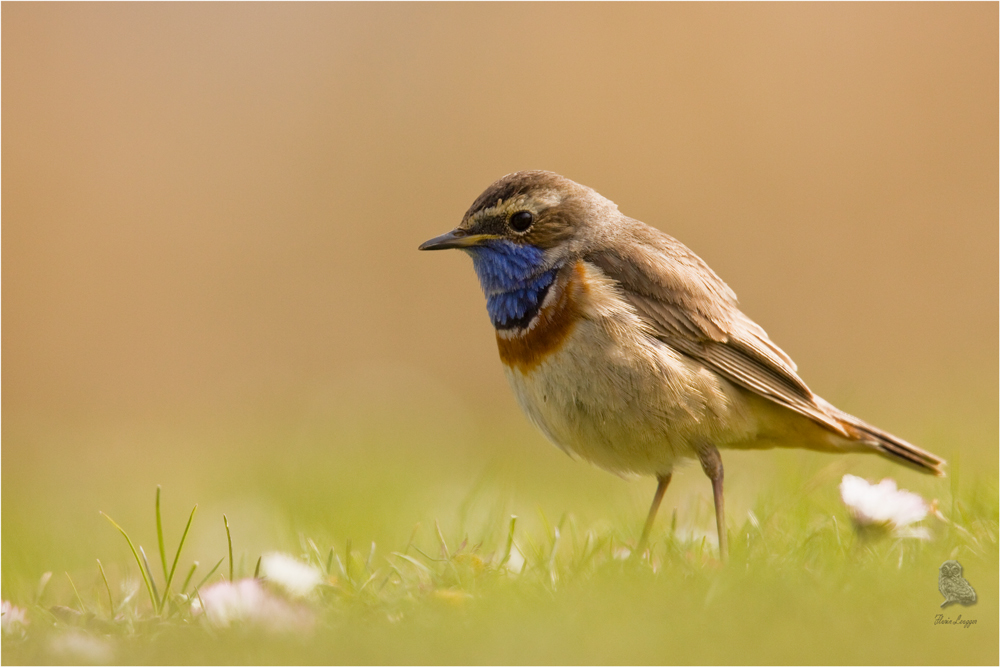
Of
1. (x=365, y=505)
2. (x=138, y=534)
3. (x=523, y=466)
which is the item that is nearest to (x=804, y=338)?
(x=523, y=466)

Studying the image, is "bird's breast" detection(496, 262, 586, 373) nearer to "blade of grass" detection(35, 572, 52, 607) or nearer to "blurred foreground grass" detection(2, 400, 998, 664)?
"blurred foreground grass" detection(2, 400, 998, 664)

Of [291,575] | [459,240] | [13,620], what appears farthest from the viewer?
[459,240]

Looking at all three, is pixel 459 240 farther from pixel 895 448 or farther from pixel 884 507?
pixel 895 448

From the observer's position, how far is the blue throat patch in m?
6.10

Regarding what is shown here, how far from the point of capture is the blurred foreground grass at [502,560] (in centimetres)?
402

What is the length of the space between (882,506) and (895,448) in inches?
56.0

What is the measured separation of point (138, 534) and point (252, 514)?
1.09 m

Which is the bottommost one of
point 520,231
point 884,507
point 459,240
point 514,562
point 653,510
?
point 514,562

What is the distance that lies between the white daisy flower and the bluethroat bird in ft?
2.25

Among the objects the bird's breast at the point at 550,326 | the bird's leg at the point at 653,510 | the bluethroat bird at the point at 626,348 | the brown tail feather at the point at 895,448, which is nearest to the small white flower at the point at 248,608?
the bird's leg at the point at 653,510

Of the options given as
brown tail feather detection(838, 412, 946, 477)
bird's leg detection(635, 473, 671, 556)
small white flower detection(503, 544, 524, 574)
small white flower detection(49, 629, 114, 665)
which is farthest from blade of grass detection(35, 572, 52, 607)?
brown tail feather detection(838, 412, 946, 477)

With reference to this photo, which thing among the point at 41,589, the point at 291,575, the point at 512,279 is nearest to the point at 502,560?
the point at 291,575

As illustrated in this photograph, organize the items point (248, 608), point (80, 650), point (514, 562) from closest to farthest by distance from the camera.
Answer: point (80, 650) → point (248, 608) → point (514, 562)

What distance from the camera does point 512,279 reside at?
6.23 m
